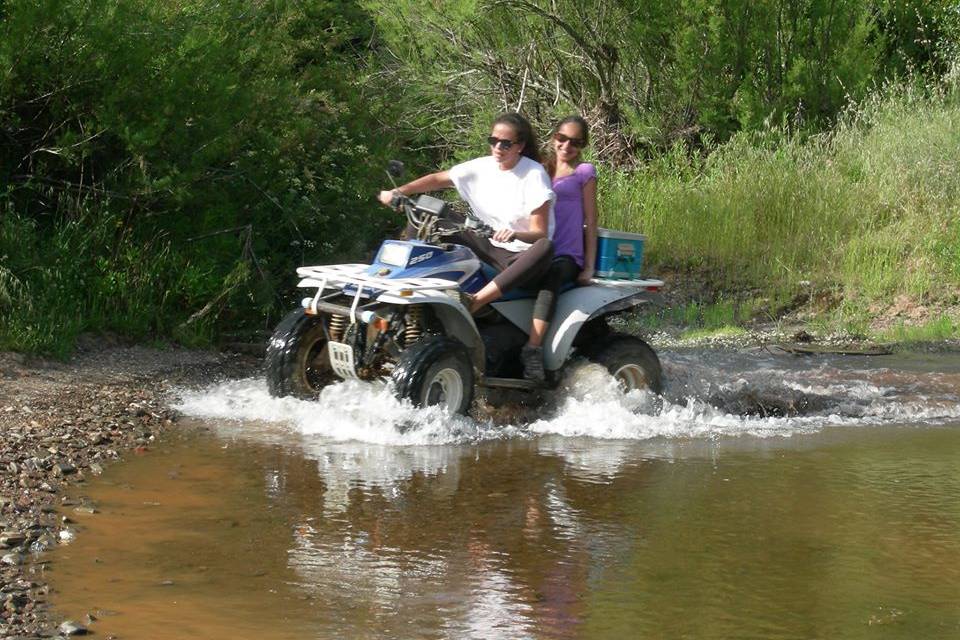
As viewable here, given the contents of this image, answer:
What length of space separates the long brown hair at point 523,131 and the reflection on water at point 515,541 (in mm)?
2100

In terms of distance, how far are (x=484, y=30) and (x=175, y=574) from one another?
1560cm

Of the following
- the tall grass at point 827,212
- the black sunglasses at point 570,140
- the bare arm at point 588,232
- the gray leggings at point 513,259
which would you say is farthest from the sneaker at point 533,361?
the tall grass at point 827,212

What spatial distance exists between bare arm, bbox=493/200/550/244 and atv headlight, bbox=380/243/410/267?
63 cm

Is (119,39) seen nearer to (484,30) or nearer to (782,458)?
(782,458)

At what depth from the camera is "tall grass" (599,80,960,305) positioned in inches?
595

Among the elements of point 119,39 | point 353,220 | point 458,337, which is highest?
point 119,39

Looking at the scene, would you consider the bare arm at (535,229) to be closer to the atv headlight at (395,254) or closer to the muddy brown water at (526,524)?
the atv headlight at (395,254)

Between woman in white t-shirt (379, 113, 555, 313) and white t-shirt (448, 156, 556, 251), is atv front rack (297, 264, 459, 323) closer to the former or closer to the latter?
woman in white t-shirt (379, 113, 555, 313)

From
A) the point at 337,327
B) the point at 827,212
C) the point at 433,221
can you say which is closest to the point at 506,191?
the point at 433,221

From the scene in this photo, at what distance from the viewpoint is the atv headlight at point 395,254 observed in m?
9.05

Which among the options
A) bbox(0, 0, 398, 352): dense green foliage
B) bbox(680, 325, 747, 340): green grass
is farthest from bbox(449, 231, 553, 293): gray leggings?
bbox(680, 325, 747, 340): green grass

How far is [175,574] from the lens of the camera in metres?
5.58

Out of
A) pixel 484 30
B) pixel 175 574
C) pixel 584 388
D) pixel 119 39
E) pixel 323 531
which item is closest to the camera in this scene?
pixel 175 574

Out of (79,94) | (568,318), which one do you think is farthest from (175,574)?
(79,94)
